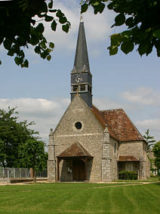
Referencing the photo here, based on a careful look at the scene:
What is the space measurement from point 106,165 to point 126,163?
507cm

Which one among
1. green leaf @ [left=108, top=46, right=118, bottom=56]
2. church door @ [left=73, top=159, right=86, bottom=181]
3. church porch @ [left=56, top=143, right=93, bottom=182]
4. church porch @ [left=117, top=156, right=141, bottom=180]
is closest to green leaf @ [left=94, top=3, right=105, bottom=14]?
green leaf @ [left=108, top=46, right=118, bottom=56]

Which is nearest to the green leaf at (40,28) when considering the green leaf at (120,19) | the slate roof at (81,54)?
the green leaf at (120,19)

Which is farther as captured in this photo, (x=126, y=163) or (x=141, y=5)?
(x=126, y=163)

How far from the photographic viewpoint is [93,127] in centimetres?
3300

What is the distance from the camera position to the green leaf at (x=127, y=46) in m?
3.58

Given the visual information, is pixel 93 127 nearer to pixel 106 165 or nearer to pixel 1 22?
pixel 106 165

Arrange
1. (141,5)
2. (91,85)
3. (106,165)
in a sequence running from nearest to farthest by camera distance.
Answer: (141,5), (106,165), (91,85)

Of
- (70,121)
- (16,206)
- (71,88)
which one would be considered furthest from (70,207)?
(71,88)

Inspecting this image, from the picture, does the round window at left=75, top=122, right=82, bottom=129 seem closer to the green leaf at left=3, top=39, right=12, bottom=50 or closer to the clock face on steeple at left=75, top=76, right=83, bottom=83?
the clock face on steeple at left=75, top=76, right=83, bottom=83

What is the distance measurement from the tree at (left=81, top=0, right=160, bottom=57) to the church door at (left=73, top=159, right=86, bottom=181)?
29.5m

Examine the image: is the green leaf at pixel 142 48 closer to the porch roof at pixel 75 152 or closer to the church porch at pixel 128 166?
the porch roof at pixel 75 152

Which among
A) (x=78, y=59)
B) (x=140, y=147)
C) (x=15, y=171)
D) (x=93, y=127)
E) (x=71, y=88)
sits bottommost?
(x=15, y=171)

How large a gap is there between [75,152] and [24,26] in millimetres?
28102

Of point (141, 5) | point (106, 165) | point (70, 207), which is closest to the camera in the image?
point (141, 5)
